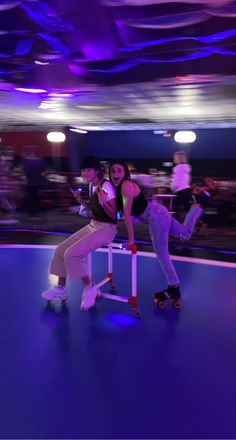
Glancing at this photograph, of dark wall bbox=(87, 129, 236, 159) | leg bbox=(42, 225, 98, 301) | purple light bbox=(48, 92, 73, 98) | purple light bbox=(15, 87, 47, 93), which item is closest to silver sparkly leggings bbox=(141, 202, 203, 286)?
leg bbox=(42, 225, 98, 301)

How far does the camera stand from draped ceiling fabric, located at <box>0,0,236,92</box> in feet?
10.7

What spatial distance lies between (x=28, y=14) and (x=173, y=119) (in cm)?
683

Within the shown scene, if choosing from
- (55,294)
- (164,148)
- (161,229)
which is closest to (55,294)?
(55,294)

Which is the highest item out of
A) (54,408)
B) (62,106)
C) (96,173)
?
(62,106)

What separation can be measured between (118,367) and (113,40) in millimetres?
3200

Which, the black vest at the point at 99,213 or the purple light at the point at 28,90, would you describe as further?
the purple light at the point at 28,90

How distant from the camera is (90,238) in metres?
2.87

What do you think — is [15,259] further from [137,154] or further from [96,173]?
[137,154]

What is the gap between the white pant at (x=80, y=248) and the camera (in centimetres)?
284

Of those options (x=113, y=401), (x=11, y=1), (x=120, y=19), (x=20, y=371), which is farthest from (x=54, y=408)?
(x=120, y=19)

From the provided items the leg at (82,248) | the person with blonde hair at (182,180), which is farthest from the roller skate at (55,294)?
the person with blonde hair at (182,180)

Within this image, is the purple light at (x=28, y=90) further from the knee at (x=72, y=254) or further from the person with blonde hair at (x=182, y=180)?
the knee at (x=72, y=254)

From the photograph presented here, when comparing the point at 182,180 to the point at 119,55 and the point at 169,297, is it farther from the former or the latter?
the point at 169,297

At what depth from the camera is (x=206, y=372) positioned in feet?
6.88
